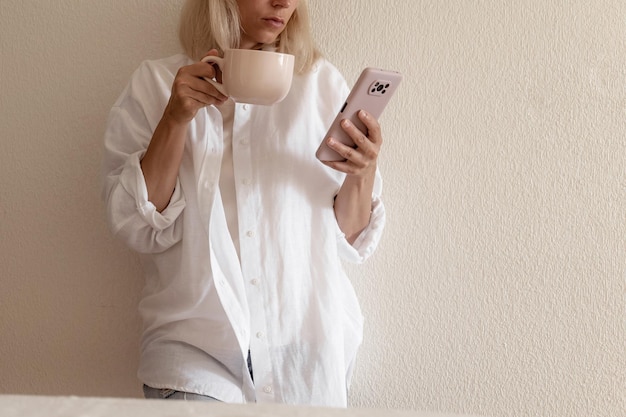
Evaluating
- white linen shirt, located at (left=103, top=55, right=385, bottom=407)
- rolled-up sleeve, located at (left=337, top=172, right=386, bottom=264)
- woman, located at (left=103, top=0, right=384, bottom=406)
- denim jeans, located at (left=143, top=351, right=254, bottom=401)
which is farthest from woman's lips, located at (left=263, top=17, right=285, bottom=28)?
denim jeans, located at (left=143, top=351, right=254, bottom=401)

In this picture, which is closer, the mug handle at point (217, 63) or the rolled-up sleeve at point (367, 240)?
the mug handle at point (217, 63)

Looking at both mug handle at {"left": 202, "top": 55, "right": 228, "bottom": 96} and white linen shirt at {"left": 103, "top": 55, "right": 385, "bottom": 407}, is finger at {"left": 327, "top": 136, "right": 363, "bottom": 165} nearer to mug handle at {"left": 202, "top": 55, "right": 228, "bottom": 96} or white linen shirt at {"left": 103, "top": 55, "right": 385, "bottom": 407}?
white linen shirt at {"left": 103, "top": 55, "right": 385, "bottom": 407}

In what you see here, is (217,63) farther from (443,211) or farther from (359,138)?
(443,211)

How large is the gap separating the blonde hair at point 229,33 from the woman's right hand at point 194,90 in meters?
0.18

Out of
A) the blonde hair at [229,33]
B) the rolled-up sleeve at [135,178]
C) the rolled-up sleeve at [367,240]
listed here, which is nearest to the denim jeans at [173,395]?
the rolled-up sleeve at [135,178]

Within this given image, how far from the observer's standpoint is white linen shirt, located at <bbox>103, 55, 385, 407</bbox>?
50.0 inches

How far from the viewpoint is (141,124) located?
1363 millimetres

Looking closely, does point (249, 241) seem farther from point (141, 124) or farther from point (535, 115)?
point (535, 115)

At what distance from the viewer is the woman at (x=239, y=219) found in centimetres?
126

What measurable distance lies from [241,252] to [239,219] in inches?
2.1

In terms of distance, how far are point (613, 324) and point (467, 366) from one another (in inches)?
11.7

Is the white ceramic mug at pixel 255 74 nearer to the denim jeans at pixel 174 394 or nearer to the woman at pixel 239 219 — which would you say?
the woman at pixel 239 219

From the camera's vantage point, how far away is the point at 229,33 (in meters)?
1.37

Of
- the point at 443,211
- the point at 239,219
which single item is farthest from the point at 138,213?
the point at 443,211
